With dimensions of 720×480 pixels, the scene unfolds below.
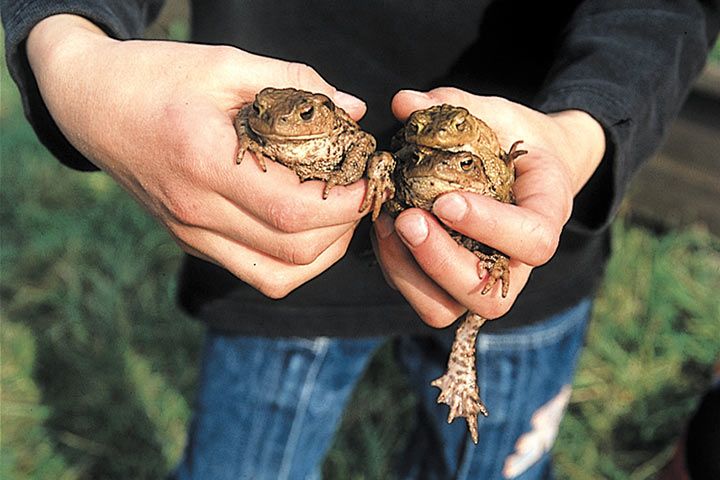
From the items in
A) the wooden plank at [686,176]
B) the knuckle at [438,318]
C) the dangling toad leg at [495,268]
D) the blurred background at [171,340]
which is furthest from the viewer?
the wooden plank at [686,176]

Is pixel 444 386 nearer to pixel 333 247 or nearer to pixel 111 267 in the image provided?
pixel 333 247

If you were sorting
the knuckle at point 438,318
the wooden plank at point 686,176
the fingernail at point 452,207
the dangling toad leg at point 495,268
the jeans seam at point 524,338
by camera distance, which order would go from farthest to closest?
1. the wooden plank at point 686,176
2. the jeans seam at point 524,338
3. the knuckle at point 438,318
4. the dangling toad leg at point 495,268
5. the fingernail at point 452,207

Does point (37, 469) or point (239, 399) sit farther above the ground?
point (239, 399)

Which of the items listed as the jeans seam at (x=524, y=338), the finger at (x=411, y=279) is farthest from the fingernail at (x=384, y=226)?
the jeans seam at (x=524, y=338)

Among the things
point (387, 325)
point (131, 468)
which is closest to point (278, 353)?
point (387, 325)

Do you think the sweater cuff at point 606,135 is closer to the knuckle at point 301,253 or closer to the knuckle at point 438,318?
the knuckle at point 438,318
